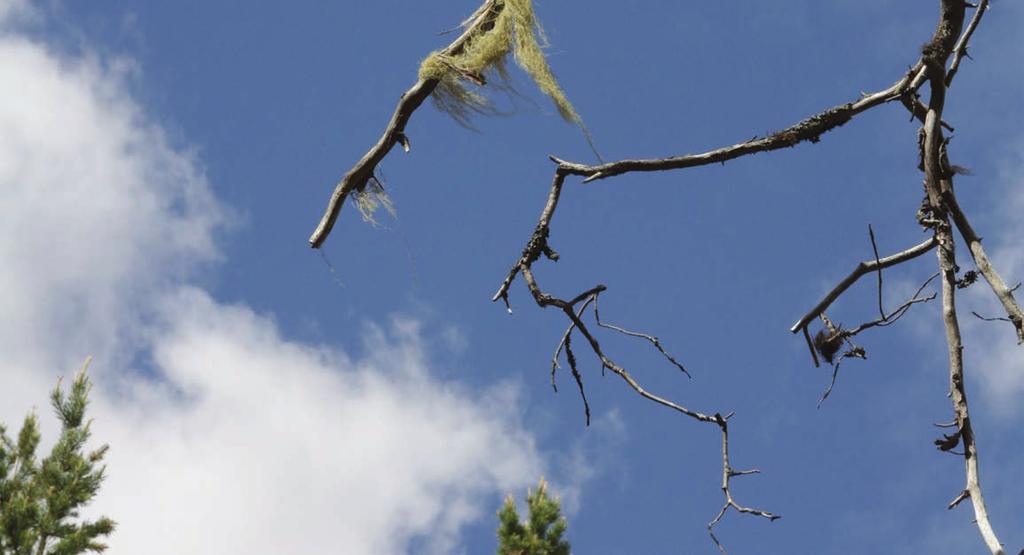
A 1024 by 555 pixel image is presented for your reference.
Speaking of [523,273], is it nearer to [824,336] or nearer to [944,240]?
[824,336]

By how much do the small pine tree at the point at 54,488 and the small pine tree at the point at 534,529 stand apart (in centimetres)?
336

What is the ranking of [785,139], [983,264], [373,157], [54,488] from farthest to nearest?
[54,488] → [373,157] → [785,139] → [983,264]

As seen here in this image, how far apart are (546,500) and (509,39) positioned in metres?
7.52

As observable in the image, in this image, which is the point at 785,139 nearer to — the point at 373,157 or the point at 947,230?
the point at 947,230

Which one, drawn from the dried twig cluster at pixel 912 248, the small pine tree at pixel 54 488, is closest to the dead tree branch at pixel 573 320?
the dried twig cluster at pixel 912 248

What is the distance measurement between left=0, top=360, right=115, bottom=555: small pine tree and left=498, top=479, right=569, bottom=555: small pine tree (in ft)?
11.0

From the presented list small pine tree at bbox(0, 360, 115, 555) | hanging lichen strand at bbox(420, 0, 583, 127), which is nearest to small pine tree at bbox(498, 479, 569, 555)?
small pine tree at bbox(0, 360, 115, 555)


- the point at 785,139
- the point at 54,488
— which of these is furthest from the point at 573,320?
the point at 54,488

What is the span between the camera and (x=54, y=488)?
333 inches

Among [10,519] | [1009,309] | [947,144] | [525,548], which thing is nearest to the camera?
[1009,309]

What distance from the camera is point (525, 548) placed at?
30.4 feet

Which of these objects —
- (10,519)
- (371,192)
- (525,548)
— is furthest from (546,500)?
(371,192)

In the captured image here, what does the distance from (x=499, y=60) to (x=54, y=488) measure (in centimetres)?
711

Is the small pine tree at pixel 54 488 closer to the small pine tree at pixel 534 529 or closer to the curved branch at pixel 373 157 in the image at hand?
the small pine tree at pixel 534 529
